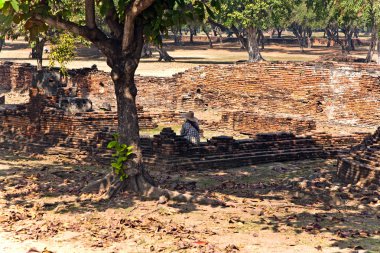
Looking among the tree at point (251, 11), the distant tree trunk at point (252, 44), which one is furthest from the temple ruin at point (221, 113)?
the distant tree trunk at point (252, 44)

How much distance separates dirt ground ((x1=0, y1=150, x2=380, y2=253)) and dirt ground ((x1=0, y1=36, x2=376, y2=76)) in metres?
21.8

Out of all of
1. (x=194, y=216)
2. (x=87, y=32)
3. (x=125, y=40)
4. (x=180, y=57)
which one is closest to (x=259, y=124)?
(x=125, y=40)

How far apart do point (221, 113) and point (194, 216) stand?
1282 centimetres

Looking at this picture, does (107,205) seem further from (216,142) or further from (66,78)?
(66,78)

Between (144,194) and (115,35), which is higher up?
(115,35)

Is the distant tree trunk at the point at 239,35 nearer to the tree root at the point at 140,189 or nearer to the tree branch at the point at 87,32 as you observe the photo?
the tree branch at the point at 87,32

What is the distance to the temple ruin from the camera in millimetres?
15008

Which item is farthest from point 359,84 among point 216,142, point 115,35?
point 115,35

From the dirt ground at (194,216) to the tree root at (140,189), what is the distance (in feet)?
0.54

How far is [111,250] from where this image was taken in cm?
884

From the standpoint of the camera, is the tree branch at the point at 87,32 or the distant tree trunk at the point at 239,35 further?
the distant tree trunk at the point at 239,35

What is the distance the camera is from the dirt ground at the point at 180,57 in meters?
39.0

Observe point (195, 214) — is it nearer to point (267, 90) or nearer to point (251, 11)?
point (267, 90)

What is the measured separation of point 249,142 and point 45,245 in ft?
23.7
